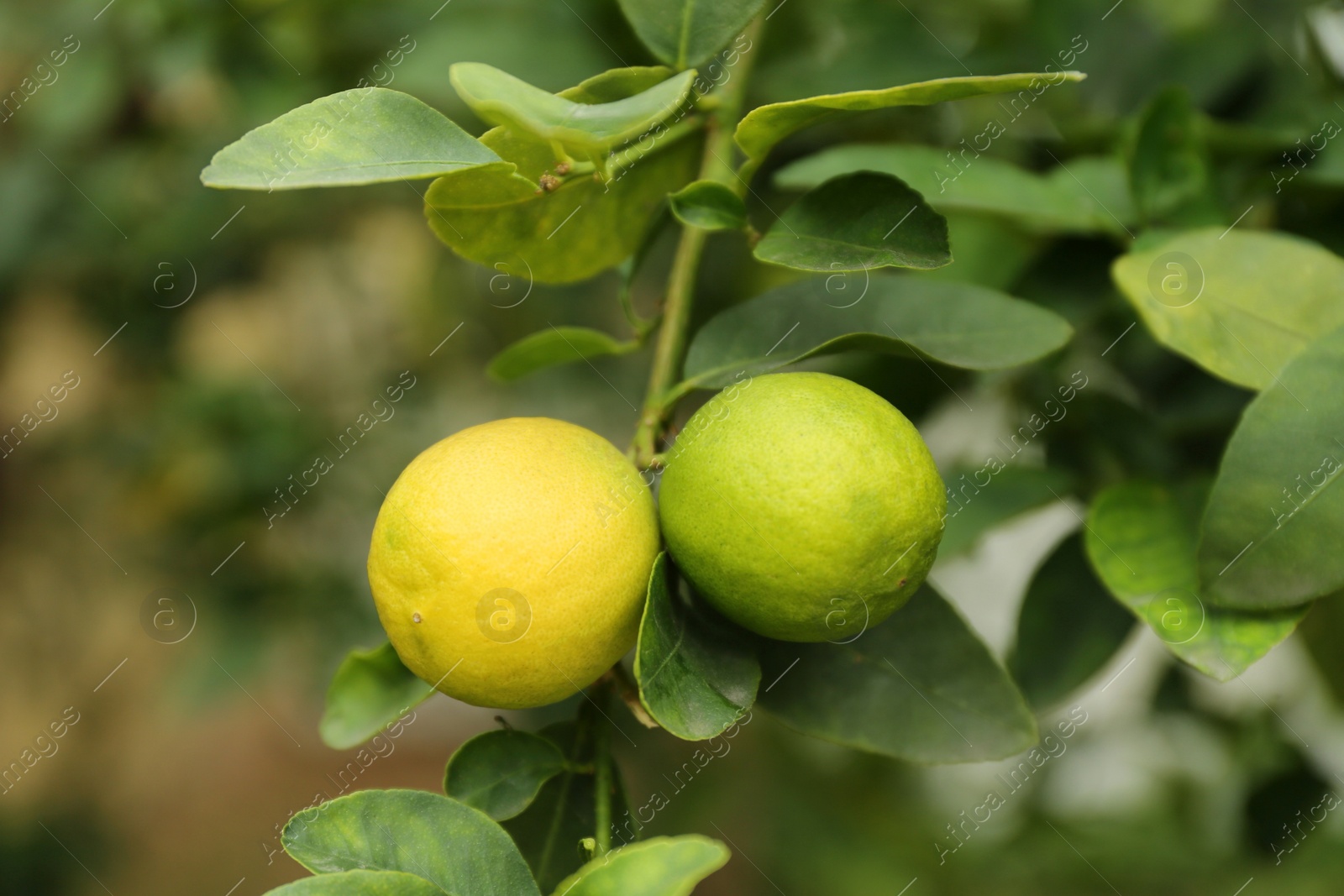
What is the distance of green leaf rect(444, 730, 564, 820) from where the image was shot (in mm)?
577

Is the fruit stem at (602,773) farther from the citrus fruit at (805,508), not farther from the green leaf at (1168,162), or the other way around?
the green leaf at (1168,162)

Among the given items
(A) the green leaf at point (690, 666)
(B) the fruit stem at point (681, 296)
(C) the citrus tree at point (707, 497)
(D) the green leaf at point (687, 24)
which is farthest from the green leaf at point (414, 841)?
(D) the green leaf at point (687, 24)

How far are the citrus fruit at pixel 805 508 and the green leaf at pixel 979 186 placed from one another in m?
0.28

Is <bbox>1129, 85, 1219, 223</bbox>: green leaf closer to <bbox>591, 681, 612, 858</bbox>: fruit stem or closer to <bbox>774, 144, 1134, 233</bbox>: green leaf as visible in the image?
<bbox>774, 144, 1134, 233</bbox>: green leaf

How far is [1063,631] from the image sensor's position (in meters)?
0.83

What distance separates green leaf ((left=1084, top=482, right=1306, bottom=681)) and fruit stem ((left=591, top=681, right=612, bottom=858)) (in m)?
0.32

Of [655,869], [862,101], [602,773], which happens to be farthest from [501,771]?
[862,101]

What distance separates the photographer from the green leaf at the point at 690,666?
1.59 ft

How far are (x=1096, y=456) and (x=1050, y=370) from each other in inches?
3.7

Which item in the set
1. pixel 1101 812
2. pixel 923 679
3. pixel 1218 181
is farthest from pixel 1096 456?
pixel 1101 812

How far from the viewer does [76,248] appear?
62.9 inches

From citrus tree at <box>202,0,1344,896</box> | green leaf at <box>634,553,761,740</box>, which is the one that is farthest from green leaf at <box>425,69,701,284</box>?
green leaf at <box>634,553,761,740</box>

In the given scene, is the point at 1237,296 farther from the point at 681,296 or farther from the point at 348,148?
the point at 348,148

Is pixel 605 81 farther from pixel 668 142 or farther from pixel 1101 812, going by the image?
pixel 1101 812
